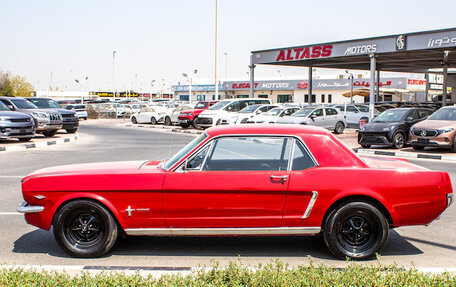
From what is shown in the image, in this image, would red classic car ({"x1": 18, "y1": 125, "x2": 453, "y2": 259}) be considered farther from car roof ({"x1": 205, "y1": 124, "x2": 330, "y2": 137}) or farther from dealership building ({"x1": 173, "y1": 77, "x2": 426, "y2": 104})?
dealership building ({"x1": 173, "y1": 77, "x2": 426, "y2": 104})

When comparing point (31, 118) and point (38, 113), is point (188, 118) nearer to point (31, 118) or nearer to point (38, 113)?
point (38, 113)

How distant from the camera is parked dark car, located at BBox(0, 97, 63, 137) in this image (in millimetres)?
22031

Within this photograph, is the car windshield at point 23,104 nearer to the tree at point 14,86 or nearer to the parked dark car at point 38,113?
the parked dark car at point 38,113

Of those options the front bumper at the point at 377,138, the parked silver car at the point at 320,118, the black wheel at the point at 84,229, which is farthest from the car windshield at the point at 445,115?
the black wheel at the point at 84,229

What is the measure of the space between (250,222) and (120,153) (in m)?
11.2

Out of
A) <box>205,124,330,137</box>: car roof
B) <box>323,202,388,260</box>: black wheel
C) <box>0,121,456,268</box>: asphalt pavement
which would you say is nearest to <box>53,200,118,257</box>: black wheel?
<box>0,121,456,268</box>: asphalt pavement

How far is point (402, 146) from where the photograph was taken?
18016 mm

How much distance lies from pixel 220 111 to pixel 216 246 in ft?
74.2

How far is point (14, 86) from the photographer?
74250mm

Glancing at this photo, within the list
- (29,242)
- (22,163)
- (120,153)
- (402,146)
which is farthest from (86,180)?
(402,146)

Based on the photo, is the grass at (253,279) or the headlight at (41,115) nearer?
the grass at (253,279)

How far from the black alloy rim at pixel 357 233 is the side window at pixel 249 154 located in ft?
2.95

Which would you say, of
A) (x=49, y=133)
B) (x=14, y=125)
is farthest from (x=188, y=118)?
(x=14, y=125)

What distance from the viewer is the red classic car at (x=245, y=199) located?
5.04 meters
